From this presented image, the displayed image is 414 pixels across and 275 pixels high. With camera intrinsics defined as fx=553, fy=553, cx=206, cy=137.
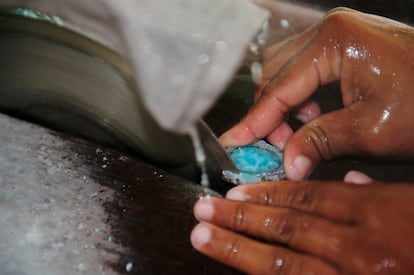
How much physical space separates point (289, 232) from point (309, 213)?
0.08 meters

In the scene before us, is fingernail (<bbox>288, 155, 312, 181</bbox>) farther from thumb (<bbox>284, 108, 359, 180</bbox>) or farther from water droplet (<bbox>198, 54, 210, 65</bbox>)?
water droplet (<bbox>198, 54, 210, 65</bbox>)

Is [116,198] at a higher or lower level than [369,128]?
lower

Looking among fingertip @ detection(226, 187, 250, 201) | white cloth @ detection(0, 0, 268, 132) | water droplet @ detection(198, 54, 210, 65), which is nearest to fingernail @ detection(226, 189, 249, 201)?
fingertip @ detection(226, 187, 250, 201)

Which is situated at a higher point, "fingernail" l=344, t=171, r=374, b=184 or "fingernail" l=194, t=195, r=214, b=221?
"fingernail" l=344, t=171, r=374, b=184

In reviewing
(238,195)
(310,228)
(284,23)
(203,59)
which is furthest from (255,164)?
(284,23)

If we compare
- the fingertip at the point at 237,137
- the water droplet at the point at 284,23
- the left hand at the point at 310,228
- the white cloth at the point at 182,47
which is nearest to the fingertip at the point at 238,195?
the left hand at the point at 310,228

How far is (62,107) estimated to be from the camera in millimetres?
1816

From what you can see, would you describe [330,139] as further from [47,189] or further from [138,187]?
[47,189]

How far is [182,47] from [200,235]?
0.53 m

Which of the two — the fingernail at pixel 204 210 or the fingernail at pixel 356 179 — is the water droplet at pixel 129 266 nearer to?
the fingernail at pixel 204 210

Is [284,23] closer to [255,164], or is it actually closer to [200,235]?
[255,164]

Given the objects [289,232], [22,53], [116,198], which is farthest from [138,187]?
[22,53]

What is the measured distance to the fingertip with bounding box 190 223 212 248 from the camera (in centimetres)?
140

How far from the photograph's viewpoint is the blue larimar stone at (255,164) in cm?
165
